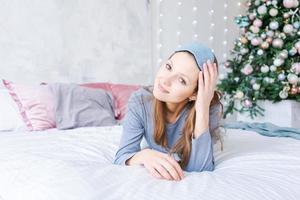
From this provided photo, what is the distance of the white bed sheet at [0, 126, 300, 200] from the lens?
88 cm

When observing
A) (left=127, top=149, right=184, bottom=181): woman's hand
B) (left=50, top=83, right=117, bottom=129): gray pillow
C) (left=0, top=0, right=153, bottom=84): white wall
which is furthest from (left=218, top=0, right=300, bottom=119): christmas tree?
(left=127, top=149, right=184, bottom=181): woman's hand

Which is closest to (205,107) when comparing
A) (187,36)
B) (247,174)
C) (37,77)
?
(247,174)

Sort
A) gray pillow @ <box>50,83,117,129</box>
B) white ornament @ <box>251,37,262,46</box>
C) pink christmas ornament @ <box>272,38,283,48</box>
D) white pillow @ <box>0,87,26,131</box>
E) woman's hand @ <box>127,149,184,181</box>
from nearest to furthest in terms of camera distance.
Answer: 1. woman's hand @ <box>127,149,184,181</box>
2. white pillow @ <box>0,87,26,131</box>
3. gray pillow @ <box>50,83,117,129</box>
4. pink christmas ornament @ <box>272,38,283,48</box>
5. white ornament @ <box>251,37,262,46</box>

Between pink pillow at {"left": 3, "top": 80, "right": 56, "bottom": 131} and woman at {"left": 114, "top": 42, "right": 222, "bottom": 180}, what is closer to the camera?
woman at {"left": 114, "top": 42, "right": 222, "bottom": 180}

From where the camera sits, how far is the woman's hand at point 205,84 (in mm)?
1187

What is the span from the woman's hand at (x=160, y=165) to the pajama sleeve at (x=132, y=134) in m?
0.10

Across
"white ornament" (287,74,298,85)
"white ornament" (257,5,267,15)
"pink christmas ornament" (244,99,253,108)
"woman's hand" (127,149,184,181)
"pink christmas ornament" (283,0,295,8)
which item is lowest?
"pink christmas ornament" (244,99,253,108)

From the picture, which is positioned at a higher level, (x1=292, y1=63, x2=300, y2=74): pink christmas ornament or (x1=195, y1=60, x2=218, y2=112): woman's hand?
(x1=195, y1=60, x2=218, y2=112): woman's hand

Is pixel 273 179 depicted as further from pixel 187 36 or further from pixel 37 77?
pixel 187 36

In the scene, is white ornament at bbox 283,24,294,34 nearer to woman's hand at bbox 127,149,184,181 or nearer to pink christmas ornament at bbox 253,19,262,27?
pink christmas ornament at bbox 253,19,262,27

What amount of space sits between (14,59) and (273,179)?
2133 mm

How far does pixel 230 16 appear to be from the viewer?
12.2 feet

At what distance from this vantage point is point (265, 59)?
2.91 meters

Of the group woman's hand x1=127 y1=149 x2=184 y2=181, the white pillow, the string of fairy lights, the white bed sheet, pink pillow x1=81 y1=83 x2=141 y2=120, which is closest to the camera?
the white bed sheet
